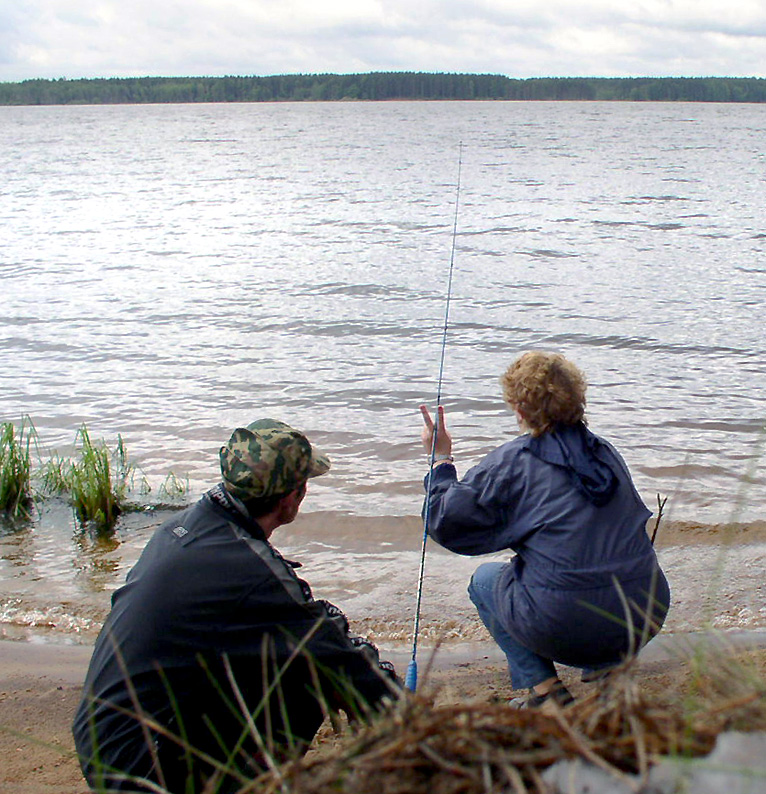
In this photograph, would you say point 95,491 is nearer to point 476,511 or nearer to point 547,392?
point 476,511

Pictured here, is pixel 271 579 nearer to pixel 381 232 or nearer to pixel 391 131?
pixel 381 232

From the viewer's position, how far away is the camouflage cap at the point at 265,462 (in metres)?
3.04

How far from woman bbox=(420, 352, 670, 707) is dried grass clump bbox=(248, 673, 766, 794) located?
2.00m

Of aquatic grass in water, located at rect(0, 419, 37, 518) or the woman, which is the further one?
aquatic grass in water, located at rect(0, 419, 37, 518)

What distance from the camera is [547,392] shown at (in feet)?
12.1

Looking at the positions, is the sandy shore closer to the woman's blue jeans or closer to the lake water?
the woman's blue jeans

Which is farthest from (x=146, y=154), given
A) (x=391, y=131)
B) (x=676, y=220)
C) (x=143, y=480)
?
(x=143, y=480)

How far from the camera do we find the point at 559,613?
3.62 meters

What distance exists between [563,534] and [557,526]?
38mm

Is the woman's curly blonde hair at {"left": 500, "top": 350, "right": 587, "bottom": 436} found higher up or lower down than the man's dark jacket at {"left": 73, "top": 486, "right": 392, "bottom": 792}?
higher up

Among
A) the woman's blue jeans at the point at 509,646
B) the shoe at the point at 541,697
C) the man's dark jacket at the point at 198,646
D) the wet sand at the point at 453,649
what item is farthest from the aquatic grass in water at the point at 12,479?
the shoe at the point at 541,697

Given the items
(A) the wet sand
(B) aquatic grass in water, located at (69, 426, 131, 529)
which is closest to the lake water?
(B) aquatic grass in water, located at (69, 426, 131, 529)

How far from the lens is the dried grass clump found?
1.47m

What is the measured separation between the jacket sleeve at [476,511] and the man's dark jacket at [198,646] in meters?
0.89
